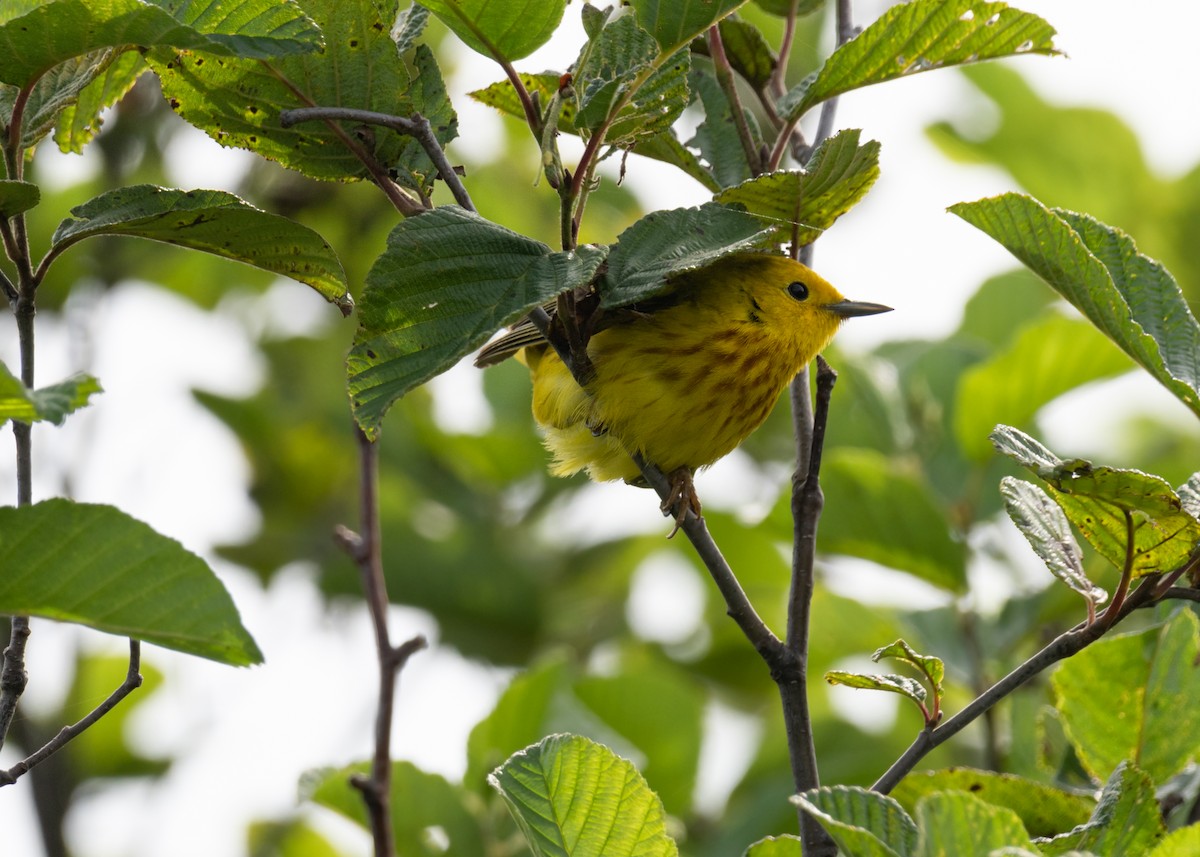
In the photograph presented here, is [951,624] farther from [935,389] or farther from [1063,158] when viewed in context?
[1063,158]

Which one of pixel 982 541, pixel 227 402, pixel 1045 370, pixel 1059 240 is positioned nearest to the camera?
pixel 1059 240

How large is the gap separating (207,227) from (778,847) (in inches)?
41.0

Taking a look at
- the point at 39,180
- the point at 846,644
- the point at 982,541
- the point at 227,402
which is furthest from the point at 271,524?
the point at 982,541

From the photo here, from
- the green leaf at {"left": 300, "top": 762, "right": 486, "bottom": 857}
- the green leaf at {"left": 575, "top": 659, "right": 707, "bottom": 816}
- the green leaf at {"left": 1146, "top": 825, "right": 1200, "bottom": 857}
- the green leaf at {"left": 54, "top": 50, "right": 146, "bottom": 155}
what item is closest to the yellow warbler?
the green leaf at {"left": 575, "top": 659, "right": 707, "bottom": 816}

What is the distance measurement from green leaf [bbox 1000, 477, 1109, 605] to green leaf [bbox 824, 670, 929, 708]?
235 millimetres

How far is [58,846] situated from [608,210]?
9.80ft

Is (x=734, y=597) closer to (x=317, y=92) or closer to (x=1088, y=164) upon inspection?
(x=317, y=92)

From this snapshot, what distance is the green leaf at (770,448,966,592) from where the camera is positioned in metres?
3.24

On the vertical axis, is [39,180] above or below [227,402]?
above

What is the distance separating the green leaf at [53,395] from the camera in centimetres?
124

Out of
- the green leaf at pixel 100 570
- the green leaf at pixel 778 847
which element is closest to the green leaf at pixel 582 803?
the green leaf at pixel 778 847

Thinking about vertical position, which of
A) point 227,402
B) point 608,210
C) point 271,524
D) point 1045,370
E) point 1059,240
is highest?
point 608,210

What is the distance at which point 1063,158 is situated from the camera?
462cm

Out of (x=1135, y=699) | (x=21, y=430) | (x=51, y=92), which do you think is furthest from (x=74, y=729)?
(x=1135, y=699)
